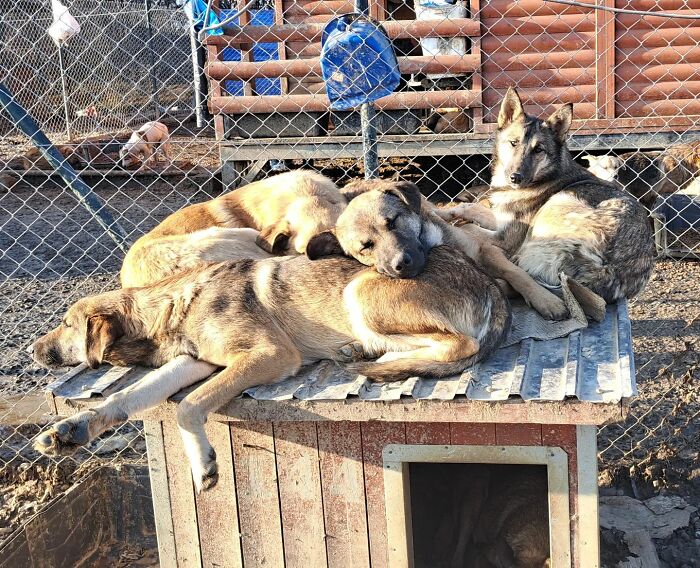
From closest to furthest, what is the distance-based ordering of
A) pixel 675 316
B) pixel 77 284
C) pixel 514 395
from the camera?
pixel 514 395, pixel 675 316, pixel 77 284

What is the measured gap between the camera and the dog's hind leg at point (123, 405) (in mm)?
2863

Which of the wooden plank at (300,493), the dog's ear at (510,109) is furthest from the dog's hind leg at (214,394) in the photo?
the dog's ear at (510,109)

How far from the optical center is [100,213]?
472cm

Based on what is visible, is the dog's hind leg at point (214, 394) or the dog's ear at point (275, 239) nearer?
the dog's hind leg at point (214, 394)

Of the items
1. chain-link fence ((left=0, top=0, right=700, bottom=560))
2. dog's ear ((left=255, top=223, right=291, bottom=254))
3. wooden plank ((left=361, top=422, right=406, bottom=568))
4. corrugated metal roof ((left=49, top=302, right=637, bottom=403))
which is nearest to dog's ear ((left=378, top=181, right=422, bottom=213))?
dog's ear ((left=255, top=223, right=291, bottom=254))

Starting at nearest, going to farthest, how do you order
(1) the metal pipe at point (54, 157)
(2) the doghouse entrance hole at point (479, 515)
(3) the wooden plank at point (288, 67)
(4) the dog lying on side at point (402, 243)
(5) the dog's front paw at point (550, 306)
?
(4) the dog lying on side at point (402, 243), (5) the dog's front paw at point (550, 306), (2) the doghouse entrance hole at point (479, 515), (1) the metal pipe at point (54, 157), (3) the wooden plank at point (288, 67)

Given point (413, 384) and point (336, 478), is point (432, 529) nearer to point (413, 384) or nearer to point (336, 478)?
point (336, 478)

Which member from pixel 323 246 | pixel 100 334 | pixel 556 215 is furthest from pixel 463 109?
pixel 100 334

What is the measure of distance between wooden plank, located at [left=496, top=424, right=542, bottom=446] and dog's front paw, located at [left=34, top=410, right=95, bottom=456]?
1.53m

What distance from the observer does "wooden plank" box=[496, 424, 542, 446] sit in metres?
3.12

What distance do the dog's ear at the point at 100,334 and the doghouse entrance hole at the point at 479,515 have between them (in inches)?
61.9

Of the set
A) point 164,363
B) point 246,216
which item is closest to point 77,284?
point 246,216

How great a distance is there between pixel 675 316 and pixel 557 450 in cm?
357

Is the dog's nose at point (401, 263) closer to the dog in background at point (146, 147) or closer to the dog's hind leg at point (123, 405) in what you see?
the dog's hind leg at point (123, 405)
